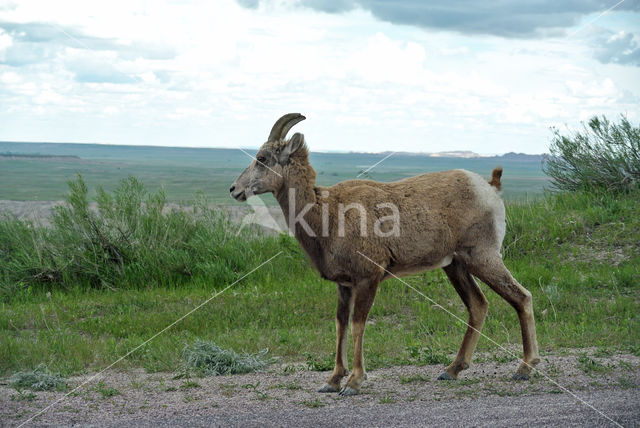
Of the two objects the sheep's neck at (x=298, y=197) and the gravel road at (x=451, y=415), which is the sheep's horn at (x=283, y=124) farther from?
the gravel road at (x=451, y=415)

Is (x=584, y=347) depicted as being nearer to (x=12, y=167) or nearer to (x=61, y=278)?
(x=61, y=278)

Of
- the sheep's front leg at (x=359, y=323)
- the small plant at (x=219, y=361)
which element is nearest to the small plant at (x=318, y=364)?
the small plant at (x=219, y=361)

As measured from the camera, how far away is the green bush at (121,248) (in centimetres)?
1277

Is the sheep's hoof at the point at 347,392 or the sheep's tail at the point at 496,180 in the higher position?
the sheep's tail at the point at 496,180

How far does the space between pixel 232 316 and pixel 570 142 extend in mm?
10171

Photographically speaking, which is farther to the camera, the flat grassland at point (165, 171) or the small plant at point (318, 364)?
the flat grassland at point (165, 171)

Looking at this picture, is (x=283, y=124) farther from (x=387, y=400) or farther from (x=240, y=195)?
(x=387, y=400)

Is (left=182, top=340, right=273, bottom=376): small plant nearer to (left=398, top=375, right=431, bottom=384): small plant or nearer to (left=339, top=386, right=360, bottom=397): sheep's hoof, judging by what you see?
(left=339, top=386, right=360, bottom=397): sheep's hoof

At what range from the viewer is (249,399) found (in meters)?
6.57

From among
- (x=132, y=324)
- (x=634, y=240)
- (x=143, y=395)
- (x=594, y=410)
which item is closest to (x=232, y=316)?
(x=132, y=324)

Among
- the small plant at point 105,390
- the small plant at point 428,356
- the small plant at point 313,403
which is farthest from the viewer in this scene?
the small plant at point 428,356

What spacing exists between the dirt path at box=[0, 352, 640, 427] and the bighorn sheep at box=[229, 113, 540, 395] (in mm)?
338

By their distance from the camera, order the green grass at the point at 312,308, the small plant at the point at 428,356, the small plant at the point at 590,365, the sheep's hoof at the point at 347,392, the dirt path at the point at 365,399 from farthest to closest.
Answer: the green grass at the point at 312,308 → the small plant at the point at 428,356 → the small plant at the point at 590,365 → the sheep's hoof at the point at 347,392 → the dirt path at the point at 365,399

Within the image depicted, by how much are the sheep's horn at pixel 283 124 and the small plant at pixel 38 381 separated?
10.8ft
